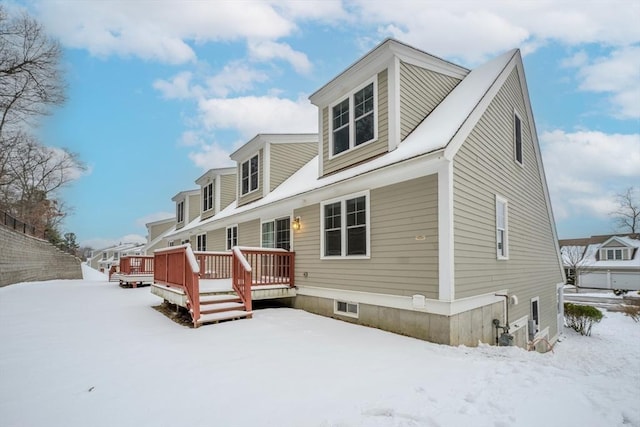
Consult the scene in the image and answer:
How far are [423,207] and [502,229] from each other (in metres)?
3.17

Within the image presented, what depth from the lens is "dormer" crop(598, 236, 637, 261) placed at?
30906mm

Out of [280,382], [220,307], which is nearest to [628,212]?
[220,307]

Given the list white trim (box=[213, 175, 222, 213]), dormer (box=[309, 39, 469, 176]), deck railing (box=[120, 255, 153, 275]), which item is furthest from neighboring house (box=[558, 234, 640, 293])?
deck railing (box=[120, 255, 153, 275])

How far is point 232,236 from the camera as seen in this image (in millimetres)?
13609

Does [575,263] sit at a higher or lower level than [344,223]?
lower

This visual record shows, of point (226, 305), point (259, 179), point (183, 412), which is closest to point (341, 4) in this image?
point (259, 179)

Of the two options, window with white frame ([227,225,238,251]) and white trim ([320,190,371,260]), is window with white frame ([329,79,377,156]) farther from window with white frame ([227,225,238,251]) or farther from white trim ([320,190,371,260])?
window with white frame ([227,225,238,251])

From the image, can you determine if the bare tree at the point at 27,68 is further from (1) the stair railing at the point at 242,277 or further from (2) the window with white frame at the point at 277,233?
(1) the stair railing at the point at 242,277

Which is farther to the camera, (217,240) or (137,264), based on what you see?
(137,264)

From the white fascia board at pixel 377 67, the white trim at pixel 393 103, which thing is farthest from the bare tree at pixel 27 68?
the white trim at pixel 393 103

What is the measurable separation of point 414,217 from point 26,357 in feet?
21.2

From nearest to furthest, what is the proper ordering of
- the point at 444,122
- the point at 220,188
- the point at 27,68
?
the point at 444,122, the point at 27,68, the point at 220,188

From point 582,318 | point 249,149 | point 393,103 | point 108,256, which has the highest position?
point 249,149

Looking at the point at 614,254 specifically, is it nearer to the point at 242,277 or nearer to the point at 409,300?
the point at 409,300
